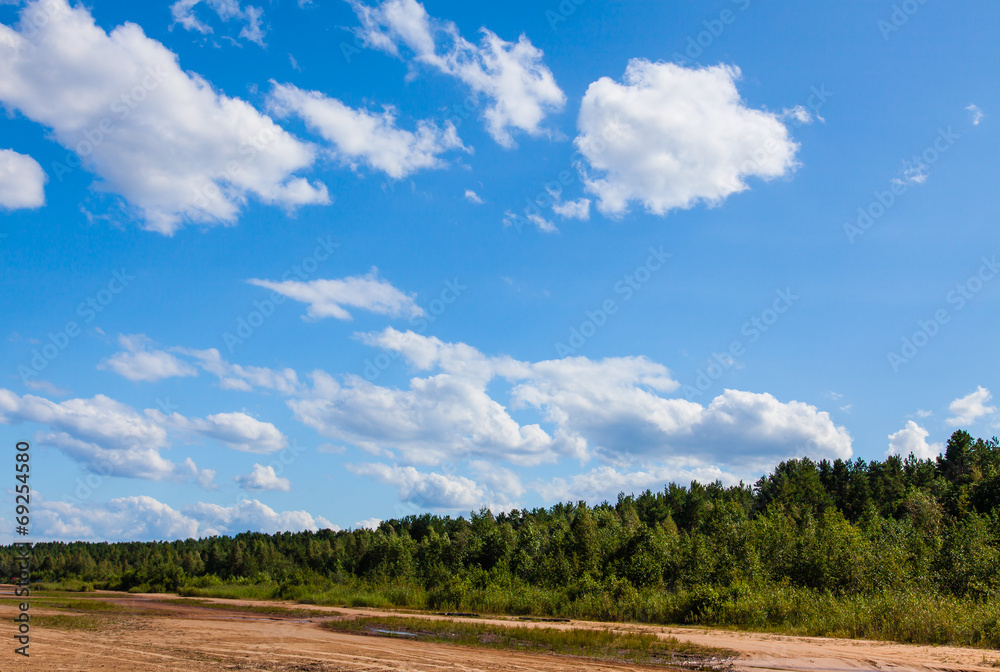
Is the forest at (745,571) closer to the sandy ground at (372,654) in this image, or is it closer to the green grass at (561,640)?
the sandy ground at (372,654)

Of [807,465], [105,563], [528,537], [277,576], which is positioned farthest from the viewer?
[105,563]

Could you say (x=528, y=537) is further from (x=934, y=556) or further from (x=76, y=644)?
(x=76, y=644)

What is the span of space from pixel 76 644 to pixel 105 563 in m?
162

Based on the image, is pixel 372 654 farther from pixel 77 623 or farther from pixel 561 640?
pixel 77 623

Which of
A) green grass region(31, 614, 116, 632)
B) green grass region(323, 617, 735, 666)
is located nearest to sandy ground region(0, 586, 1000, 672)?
green grass region(323, 617, 735, 666)

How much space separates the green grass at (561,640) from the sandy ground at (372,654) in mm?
1348

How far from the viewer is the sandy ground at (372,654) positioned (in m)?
19.8

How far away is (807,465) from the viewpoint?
113 m

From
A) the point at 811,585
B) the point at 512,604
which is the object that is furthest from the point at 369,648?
the point at 811,585

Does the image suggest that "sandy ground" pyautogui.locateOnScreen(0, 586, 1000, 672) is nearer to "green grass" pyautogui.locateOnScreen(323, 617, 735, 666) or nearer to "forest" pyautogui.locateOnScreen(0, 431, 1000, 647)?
"green grass" pyautogui.locateOnScreen(323, 617, 735, 666)

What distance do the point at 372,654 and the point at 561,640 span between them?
26.7 ft

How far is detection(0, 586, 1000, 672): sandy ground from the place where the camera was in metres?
19.8

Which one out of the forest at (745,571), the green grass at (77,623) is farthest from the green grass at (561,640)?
the green grass at (77,623)

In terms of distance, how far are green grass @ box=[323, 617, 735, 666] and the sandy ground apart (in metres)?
1.35
